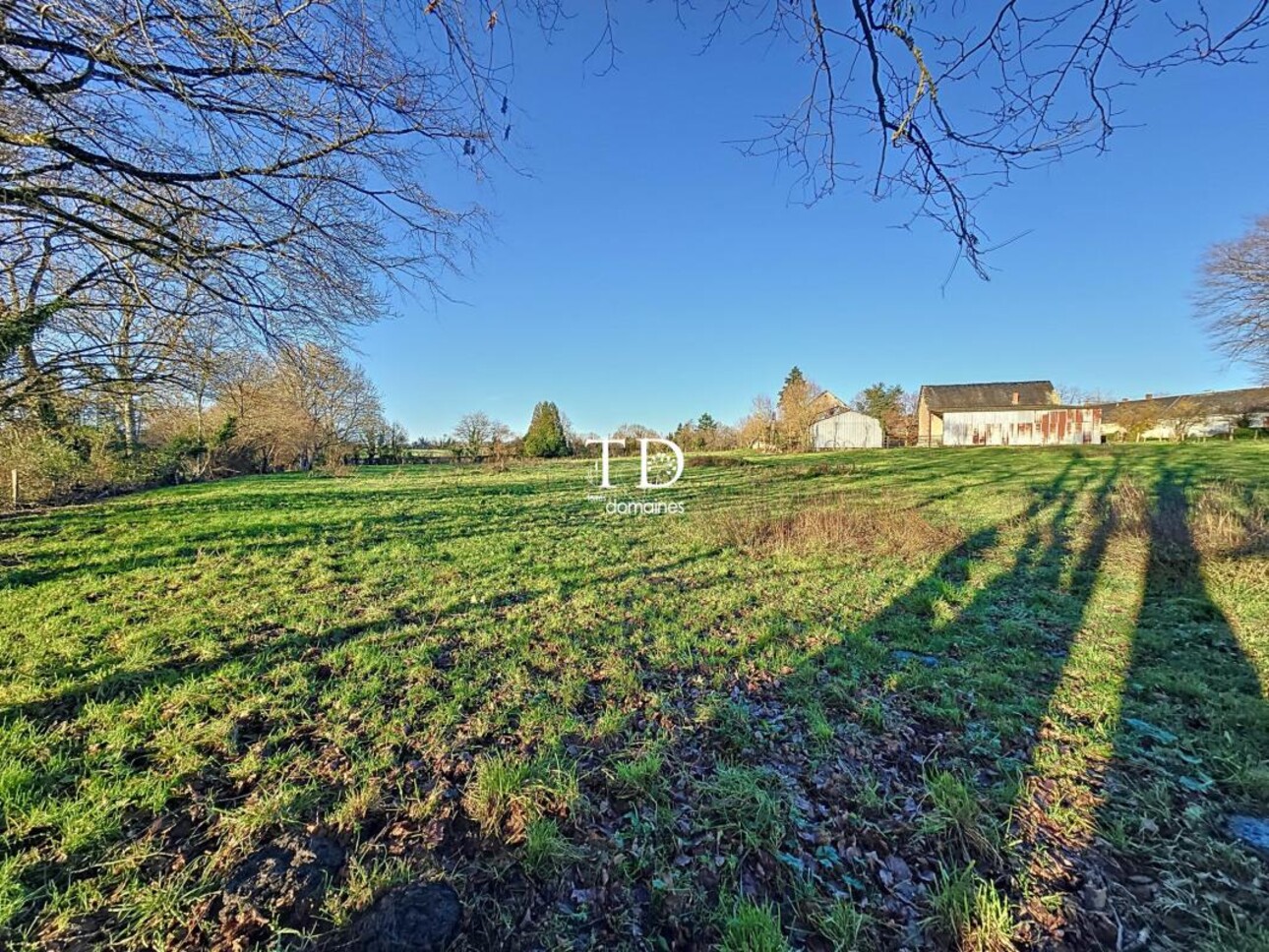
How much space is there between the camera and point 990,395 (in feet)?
128

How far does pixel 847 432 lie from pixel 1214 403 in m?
26.8

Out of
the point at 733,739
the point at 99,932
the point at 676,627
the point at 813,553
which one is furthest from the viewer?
the point at 813,553

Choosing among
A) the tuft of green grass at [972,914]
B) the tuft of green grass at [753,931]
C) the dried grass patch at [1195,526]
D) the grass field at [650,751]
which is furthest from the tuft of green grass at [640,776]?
the dried grass patch at [1195,526]

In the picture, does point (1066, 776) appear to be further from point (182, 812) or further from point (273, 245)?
point (273, 245)

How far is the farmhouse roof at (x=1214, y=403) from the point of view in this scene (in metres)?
33.2

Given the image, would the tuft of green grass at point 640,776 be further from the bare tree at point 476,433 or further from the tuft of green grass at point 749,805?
the bare tree at point 476,433

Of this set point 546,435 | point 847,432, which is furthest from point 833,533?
point 847,432

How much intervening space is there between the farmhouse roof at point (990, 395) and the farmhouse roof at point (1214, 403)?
14.4 feet

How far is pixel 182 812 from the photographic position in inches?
81.0

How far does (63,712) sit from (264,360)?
121 inches

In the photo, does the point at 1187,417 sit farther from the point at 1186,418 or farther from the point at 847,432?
the point at 847,432

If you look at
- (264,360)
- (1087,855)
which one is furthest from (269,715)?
(1087,855)

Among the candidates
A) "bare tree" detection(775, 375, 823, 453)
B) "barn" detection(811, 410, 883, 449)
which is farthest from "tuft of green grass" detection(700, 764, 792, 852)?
"barn" detection(811, 410, 883, 449)

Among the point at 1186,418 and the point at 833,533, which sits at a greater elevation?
the point at 1186,418
